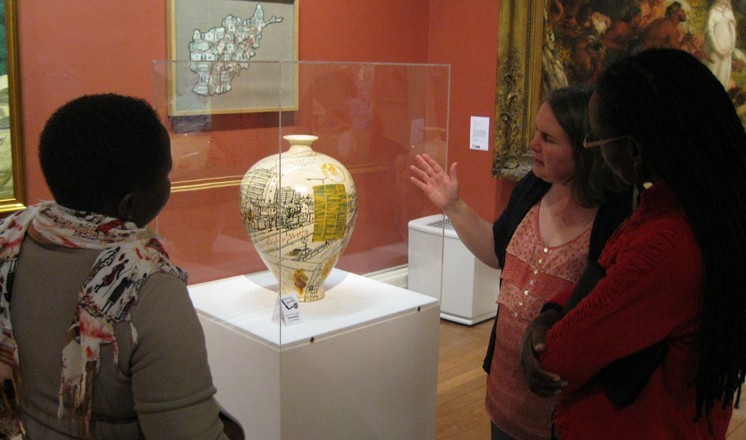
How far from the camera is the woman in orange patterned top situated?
A: 6.41ft

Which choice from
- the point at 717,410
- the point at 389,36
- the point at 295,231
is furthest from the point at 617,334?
the point at 389,36

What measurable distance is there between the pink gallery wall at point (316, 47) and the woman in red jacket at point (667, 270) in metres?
2.67

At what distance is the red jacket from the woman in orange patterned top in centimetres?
48

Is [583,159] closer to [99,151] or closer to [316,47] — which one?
[99,151]

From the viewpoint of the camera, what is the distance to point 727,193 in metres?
1.32

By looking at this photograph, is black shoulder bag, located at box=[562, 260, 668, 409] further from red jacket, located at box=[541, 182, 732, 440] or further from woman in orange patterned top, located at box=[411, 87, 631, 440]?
woman in orange patterned top, located at box=[411, 87, 631, 440]

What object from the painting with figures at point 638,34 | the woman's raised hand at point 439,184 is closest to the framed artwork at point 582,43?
the painting with figures at point 638,34

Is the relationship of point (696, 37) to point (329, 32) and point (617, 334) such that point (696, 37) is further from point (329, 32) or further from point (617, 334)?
point (617, 334)

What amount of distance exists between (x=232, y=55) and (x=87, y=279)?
118 inches

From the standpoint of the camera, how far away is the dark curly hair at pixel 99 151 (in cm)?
124

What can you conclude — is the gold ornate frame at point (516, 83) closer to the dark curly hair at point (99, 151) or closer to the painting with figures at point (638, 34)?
the painting with figures at point (638, 34)

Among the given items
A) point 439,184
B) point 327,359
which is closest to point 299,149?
point 439,184

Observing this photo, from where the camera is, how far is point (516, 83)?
471cm

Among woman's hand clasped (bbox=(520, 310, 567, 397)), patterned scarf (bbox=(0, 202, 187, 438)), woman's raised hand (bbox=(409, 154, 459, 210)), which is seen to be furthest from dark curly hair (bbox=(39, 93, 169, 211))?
woman's raised hand (bbox=(409, 154, 459, 210))
